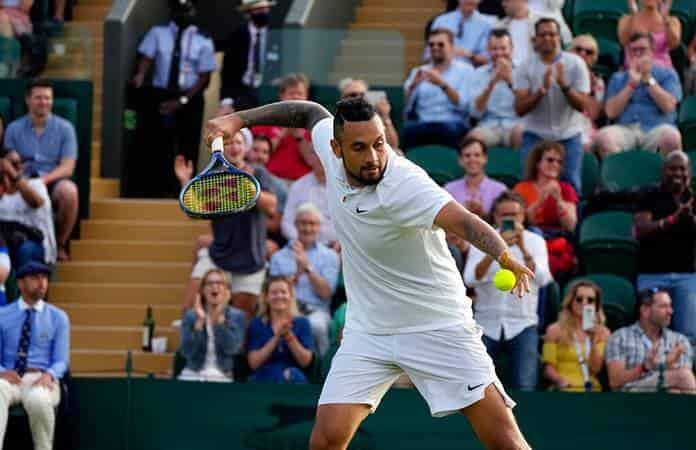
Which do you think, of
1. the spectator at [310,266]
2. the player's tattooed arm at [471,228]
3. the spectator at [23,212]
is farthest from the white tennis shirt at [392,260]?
the spectator at [23,212]

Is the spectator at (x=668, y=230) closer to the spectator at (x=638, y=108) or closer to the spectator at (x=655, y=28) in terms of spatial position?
the spectator at (x=638, y=108)

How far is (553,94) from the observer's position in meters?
12.5

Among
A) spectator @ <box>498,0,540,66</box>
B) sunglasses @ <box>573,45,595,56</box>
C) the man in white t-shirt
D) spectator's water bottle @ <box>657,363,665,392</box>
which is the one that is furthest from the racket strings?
spectator @ <box>498,0,540,66</box>

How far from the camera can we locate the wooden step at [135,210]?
558 inches

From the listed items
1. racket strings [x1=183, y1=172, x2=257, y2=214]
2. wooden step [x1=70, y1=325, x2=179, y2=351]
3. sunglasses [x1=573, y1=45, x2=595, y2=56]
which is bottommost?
wooden step [x1=70, y1=325, x2=179, y2=351]

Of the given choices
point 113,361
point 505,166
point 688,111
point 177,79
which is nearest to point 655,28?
point 688,111

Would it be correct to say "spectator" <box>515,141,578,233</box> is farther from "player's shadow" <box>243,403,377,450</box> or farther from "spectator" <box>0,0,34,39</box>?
"spectator" <box>0,0,34,39</box>

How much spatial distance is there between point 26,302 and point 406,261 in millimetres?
4702

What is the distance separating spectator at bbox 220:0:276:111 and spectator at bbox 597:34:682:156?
343 centimetres

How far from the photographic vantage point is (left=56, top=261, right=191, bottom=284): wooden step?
13.6 meters

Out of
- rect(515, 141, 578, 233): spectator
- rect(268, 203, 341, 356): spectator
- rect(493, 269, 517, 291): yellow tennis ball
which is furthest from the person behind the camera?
rect(515, 141, 578, 233): spectator

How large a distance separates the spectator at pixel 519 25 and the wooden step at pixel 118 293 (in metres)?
3.37

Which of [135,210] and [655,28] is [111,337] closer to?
[135,210]

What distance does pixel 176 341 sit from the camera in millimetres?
12734
